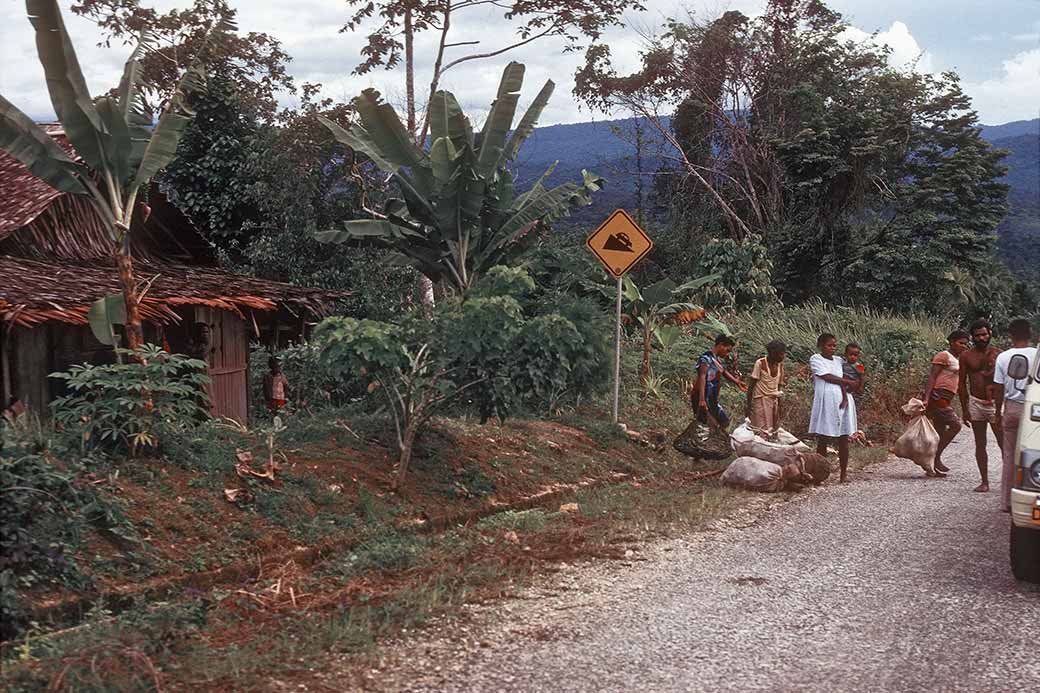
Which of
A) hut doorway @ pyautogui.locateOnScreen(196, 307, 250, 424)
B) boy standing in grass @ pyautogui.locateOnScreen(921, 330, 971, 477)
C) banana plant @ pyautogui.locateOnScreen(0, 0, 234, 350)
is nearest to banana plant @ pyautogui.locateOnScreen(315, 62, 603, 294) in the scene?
hut doorway @ pyautogui.locateOnScreen(196, 307, 250, 424)

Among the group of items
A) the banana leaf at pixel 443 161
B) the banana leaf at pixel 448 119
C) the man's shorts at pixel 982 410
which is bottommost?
the man's shorts at pixel 982 410

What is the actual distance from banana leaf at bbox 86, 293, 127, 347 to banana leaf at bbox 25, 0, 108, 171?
4.66ft

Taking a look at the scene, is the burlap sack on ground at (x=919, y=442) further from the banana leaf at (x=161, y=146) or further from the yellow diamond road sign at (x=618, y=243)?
the banana leaf at (x=161, y=146)

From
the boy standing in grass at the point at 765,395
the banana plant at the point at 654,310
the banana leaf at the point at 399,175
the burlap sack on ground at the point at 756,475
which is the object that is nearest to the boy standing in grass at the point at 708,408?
the boy standing in grass at the point at 765,395

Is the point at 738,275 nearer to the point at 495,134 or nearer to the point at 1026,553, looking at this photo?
the point at 495,134

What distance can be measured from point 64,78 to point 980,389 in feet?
32.1

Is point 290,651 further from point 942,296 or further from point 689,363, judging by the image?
point 942,296

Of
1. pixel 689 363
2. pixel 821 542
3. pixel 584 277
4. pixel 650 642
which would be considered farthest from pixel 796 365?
pixel 650 642

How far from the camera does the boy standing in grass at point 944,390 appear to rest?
12.6 meters

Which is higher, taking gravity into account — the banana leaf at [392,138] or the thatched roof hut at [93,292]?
the banana leaf at [392,138]

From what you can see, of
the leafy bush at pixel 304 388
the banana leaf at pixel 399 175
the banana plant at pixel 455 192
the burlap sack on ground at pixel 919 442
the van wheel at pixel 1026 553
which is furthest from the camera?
the leafy bush at pixel 304 388

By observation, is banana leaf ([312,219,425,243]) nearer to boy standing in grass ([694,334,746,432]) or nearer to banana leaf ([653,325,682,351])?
boy standing in grass ([694,334,746,432])

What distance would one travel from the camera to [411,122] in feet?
85.9

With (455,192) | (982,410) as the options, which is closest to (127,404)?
(455,192)
